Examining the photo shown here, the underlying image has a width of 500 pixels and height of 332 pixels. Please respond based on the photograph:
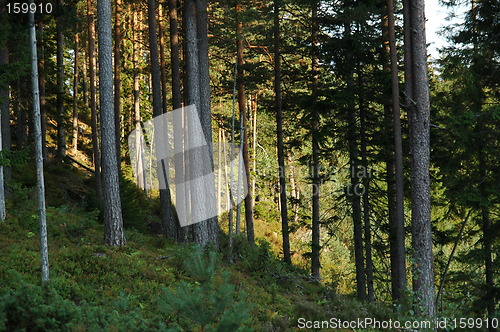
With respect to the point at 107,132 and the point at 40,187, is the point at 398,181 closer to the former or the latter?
the point at 107,132

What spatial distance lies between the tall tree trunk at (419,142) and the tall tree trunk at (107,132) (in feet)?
25.4

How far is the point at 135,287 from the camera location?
30.9ft

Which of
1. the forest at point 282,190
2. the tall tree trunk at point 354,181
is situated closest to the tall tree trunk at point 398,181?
the forest at point 282,190

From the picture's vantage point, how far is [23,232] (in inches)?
460

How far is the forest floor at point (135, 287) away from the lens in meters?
5.76

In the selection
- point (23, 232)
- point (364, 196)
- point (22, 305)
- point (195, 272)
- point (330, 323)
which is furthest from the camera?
point (364, 196)

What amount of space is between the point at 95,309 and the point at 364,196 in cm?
981

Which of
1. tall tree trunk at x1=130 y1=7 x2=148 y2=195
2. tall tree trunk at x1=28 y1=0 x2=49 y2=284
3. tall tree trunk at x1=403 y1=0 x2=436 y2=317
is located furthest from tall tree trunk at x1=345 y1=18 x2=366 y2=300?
tall tree trunk at x1=130 y1=7 x2=148 y2=195

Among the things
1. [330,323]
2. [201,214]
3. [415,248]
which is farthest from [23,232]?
[415,248]

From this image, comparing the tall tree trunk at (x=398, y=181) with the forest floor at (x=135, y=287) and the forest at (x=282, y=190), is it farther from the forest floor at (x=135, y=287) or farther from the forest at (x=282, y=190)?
the forest floor at (x=135, y=287)

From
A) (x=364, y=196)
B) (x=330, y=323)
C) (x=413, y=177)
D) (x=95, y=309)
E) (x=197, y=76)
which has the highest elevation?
(x=197, y=76)

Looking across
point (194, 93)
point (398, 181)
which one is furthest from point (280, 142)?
point (398, 181)

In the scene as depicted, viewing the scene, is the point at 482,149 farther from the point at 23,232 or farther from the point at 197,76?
the point at 23,232

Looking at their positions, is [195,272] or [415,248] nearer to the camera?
[195,272]
